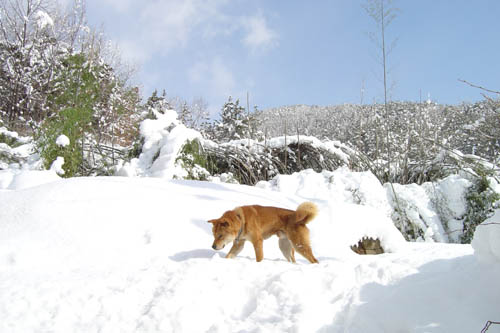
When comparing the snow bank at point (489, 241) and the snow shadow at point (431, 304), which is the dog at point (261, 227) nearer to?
the snow shadow at point (431, 304)

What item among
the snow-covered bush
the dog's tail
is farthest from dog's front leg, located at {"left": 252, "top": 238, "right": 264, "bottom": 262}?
the snow-covered bush

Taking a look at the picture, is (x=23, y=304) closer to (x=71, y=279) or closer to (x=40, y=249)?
(x=71, y=279)

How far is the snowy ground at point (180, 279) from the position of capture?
6.36ft

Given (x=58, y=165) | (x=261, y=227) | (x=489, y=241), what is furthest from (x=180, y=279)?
(x=58, y=165)

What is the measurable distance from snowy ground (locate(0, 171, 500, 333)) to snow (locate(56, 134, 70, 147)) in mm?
3231

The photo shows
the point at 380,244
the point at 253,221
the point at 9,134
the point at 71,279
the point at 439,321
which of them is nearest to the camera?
the point at 439,321

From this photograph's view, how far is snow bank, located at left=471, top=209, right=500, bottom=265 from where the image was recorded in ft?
6.16

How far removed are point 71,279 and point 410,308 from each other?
2645 mm

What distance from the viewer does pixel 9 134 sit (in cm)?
831

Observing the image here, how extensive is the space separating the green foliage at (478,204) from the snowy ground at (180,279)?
3952 millimetres

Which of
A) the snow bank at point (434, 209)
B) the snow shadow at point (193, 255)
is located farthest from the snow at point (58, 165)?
the snow bank at point (434, 209)

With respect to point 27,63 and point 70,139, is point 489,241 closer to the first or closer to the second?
point 70,139

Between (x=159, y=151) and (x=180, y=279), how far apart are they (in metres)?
5.25

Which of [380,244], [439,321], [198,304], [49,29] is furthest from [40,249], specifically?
[49,29]
